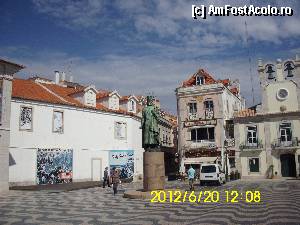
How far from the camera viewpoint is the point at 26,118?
Result: 27672 mm

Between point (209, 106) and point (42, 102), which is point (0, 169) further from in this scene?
point (209, 106)

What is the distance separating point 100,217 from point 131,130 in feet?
83.1

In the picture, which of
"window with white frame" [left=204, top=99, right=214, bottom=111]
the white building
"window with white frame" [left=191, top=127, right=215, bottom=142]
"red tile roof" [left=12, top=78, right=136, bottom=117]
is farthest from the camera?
"window with white frame" [left=204, top=99, right=214, bottom=111]

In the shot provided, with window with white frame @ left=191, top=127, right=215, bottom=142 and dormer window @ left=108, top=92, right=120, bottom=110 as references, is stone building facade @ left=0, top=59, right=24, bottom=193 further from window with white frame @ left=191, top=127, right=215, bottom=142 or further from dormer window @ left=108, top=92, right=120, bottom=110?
window with white frame @ left=191, top=127, right=215, bottom=142

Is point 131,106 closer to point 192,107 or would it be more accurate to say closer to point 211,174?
point 192,107

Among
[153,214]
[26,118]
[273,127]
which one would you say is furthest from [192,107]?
[153,214]

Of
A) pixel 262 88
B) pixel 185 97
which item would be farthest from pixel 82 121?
pixel 262 88

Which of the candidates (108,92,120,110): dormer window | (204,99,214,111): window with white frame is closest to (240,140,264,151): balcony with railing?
(204,99,214,111): window with white frame

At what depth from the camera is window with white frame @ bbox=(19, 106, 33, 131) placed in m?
27.3

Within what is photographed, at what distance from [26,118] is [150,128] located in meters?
14.0

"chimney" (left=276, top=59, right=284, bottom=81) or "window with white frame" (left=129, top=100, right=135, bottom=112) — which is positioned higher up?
"chimney" (left=276, top=59, right=284, bottom=81)

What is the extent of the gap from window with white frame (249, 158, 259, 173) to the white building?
1263cm

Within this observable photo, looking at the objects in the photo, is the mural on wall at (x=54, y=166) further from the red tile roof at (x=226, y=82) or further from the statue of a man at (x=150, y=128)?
the red tile roof at (x=226, y=82)

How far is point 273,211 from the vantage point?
39.8 feet
